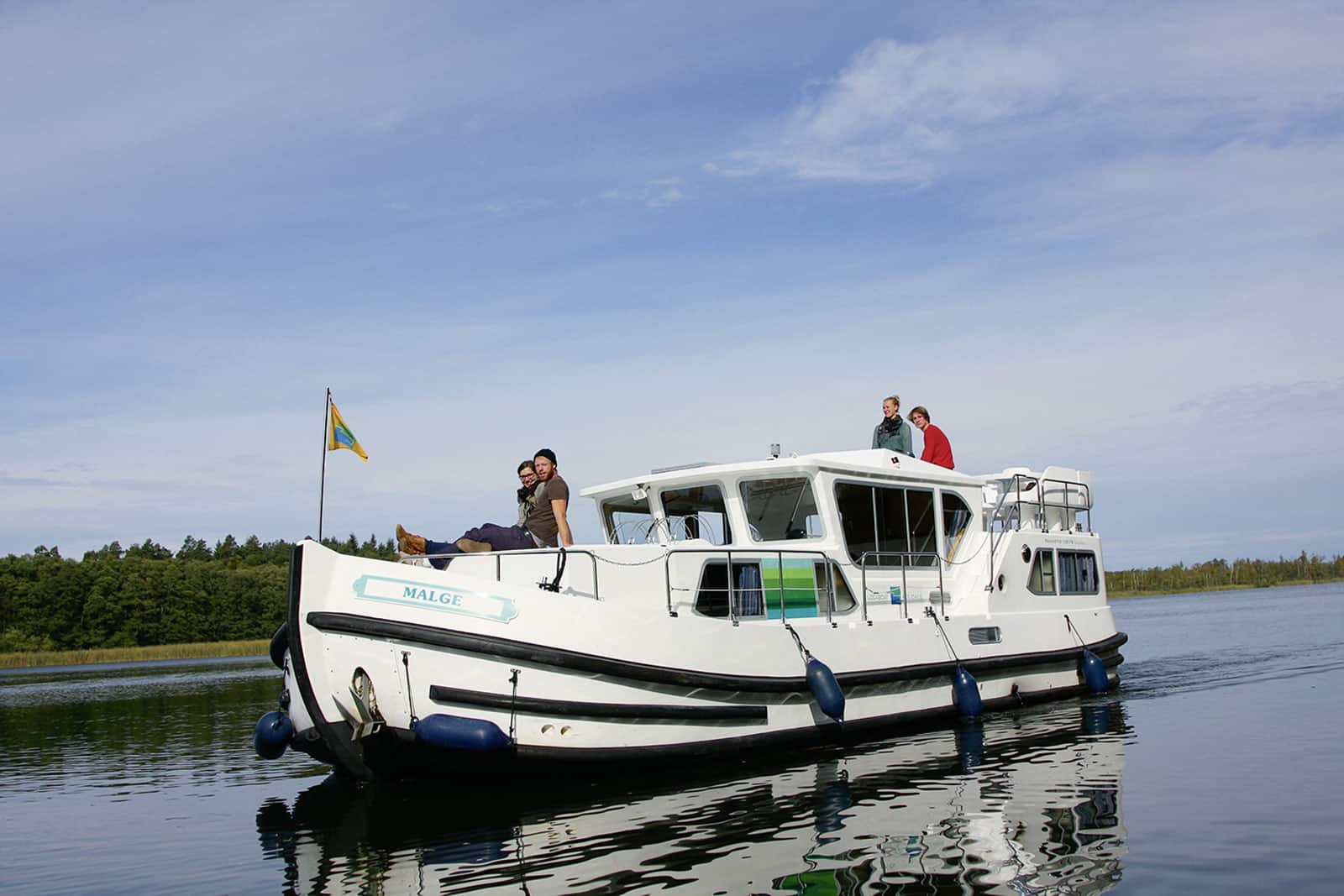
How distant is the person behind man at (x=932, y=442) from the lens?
595 inches

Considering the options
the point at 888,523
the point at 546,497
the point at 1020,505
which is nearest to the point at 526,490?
the point at 546,497

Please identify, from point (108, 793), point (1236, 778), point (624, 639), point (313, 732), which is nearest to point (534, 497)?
point (624, 639)

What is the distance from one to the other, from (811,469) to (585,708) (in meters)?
4.04

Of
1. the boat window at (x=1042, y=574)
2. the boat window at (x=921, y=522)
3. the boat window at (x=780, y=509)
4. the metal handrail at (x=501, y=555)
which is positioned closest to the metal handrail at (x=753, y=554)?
the boat window at (x=780, y=509)

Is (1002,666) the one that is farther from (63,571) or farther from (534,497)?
(63,571)

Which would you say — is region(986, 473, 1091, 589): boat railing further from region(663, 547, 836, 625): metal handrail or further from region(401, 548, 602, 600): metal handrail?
region(401, 548, 602, 600): metal handrail

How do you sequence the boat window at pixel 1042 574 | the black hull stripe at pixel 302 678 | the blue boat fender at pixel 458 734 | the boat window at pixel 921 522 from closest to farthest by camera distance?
1. the blue boat fender at pixel 458 734
2. the black hull stripe at pixel 302 678
3. the boat window at pixel 921 522
4. the boat window at pixel 1042 574

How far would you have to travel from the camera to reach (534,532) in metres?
11.4

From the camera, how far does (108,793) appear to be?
1227 cm

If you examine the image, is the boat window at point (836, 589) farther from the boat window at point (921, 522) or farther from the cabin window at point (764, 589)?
the boat window at point (921, 522)

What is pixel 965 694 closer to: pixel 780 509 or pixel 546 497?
pixel 780 509

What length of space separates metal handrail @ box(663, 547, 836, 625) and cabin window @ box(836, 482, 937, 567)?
2.24 feet

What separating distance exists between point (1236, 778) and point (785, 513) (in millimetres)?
5147

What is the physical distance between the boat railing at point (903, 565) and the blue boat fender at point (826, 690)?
129 cm
